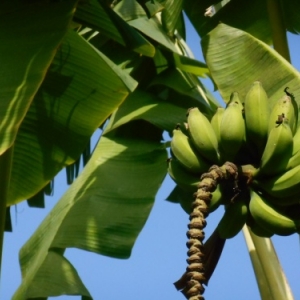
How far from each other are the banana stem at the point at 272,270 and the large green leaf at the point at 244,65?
48cm

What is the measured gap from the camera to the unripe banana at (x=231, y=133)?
1051mm

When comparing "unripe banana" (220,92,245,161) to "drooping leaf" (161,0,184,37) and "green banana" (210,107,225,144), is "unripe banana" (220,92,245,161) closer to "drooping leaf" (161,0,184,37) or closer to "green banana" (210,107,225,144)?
"green banana" (210,107,225,144)

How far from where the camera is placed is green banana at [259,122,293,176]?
1.02 meters

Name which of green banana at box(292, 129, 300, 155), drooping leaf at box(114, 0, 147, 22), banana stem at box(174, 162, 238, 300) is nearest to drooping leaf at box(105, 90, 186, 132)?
drooping leaf at box(114, 0, 147, 22)

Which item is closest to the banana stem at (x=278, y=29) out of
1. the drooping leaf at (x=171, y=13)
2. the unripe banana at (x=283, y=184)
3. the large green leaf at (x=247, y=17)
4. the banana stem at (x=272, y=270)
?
the large green leaf at (x=247, y=17)

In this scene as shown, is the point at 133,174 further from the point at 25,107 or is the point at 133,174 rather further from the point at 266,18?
the point at 266,18

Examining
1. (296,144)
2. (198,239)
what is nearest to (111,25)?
(296,144)

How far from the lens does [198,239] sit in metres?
0.81

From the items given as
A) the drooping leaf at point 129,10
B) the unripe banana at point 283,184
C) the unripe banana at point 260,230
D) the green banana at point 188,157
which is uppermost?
the drooping leaf at point 129,10

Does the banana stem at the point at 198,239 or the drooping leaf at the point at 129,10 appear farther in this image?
the drooping leaf at the point at 129,10

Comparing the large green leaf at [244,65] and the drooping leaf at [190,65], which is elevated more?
the drooping leaf at [190,65]

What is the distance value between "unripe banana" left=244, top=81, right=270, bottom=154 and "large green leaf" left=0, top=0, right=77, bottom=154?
15.0 inches

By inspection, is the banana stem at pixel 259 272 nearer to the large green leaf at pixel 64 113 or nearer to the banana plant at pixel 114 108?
the banana plant at pixel 114 108

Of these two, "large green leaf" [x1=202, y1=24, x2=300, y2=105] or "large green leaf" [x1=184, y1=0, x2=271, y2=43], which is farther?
"large green leaf" [x1=184, y1=0, x2=271, y2=43]
